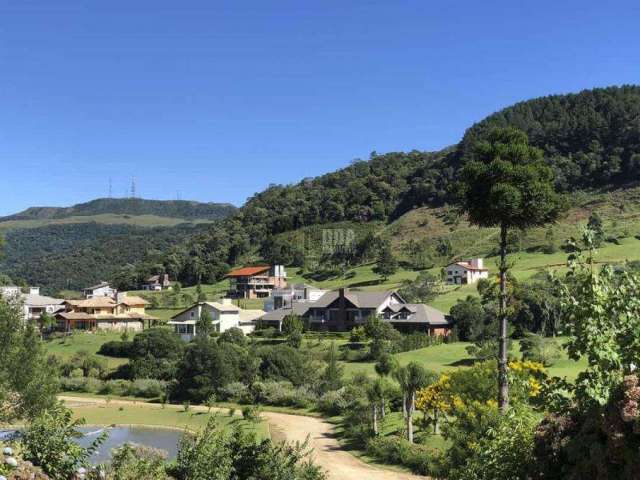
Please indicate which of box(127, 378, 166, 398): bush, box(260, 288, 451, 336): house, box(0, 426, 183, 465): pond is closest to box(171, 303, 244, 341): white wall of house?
box(260, 288, 451, 336): house

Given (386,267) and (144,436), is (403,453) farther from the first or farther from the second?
(386,267)

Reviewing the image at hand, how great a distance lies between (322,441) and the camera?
3002 centimetres

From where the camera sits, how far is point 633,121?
139 m

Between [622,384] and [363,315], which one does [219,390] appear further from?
[622,384]

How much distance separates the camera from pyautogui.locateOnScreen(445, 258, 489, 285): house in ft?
277

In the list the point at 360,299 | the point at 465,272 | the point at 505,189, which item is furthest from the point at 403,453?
the point at 465,272

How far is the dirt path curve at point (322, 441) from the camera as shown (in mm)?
23750

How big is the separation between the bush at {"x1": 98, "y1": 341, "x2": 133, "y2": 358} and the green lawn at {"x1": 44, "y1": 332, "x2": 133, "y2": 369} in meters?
0.72

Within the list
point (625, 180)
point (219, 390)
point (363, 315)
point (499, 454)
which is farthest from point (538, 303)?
point (625, 180)

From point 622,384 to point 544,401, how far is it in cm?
174

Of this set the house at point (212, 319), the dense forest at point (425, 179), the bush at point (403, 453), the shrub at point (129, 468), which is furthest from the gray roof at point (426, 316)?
the dense forest at point (425, 179)

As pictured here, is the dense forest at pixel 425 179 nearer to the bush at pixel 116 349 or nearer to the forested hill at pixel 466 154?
the forested hill at pixel 466 154

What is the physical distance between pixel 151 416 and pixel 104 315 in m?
42.6

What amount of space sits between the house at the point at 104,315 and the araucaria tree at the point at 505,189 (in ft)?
214
